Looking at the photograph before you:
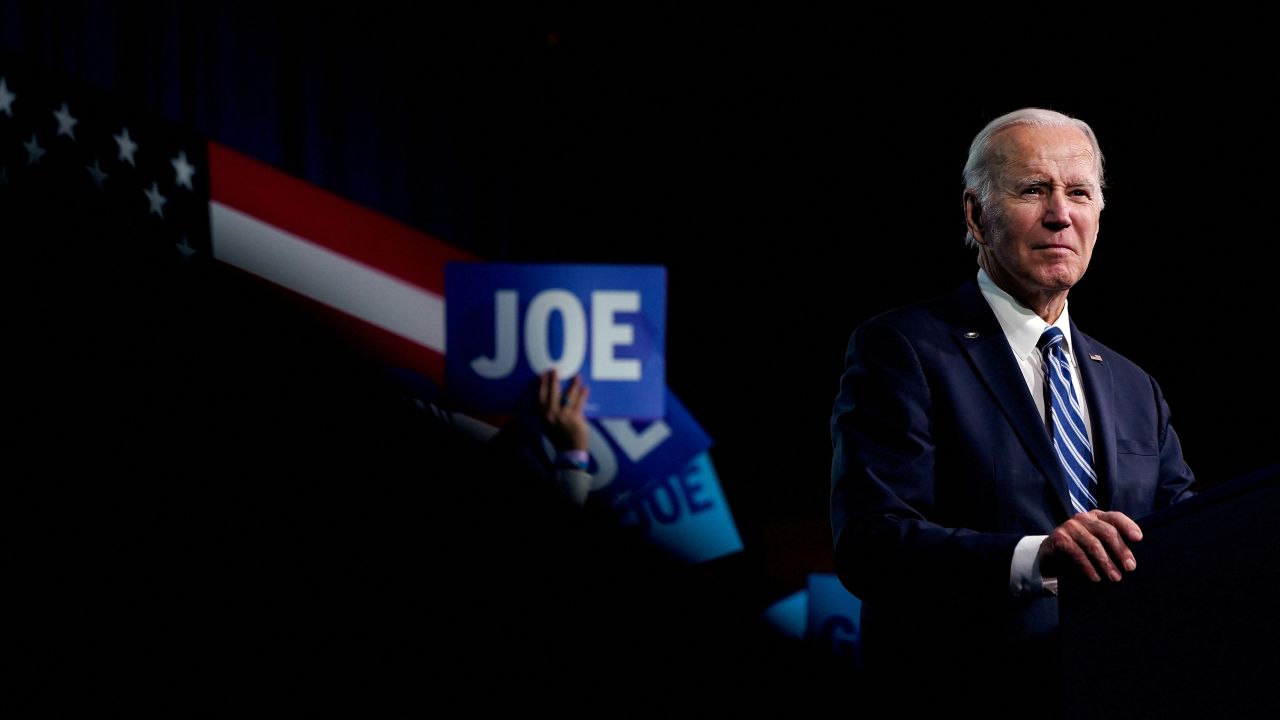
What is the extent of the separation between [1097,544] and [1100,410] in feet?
1.06

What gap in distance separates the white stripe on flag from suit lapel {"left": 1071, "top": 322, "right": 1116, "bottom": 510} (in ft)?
10.3

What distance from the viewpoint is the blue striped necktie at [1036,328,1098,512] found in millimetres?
1095

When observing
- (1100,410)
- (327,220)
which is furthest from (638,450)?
(1100,410)

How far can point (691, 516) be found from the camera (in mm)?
4582

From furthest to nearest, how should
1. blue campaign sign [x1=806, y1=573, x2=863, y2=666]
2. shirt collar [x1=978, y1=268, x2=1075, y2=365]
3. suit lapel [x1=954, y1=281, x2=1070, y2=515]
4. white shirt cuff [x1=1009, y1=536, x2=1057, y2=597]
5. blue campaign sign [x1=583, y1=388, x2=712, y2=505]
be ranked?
blue campaign sign [x1=583, y1=388, x2=712, y2=505], blue campaign sign [x1=806, y1=573, x2=863, y2=666], shirt collar [x1=978, y1=268, x2=1075, y2=365], suit lapel [x1=954, y1=281, x2=1070, y2=515], white shirt cuff [x1=1009, y1=536, x2=1057, y2=597]

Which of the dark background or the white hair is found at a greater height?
the dark background

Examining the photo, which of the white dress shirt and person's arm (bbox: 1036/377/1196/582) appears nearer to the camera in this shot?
person's arm (bbox: 1036/377/1196/582)

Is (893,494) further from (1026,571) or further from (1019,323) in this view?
(1019,323)

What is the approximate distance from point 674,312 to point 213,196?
1.77 meters

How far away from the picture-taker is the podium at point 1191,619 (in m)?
0.79

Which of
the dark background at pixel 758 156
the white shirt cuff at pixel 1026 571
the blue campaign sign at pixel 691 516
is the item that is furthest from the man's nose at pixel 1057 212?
the blue campaign sign at pixel 691 516

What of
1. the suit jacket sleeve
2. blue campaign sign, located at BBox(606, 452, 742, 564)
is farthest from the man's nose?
blue campaign sign, located at BBox(606, 452, 742, 564)

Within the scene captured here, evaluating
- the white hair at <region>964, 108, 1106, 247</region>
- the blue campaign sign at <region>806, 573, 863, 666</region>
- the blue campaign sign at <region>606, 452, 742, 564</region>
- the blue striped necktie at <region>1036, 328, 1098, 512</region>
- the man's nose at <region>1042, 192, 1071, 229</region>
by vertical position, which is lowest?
the blue campaign sign at <region>806, 573, 863, 666</region>

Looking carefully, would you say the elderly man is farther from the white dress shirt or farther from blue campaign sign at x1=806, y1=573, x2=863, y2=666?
blue campaign sign at x1=806, y1=573, x2=863, y2=666
